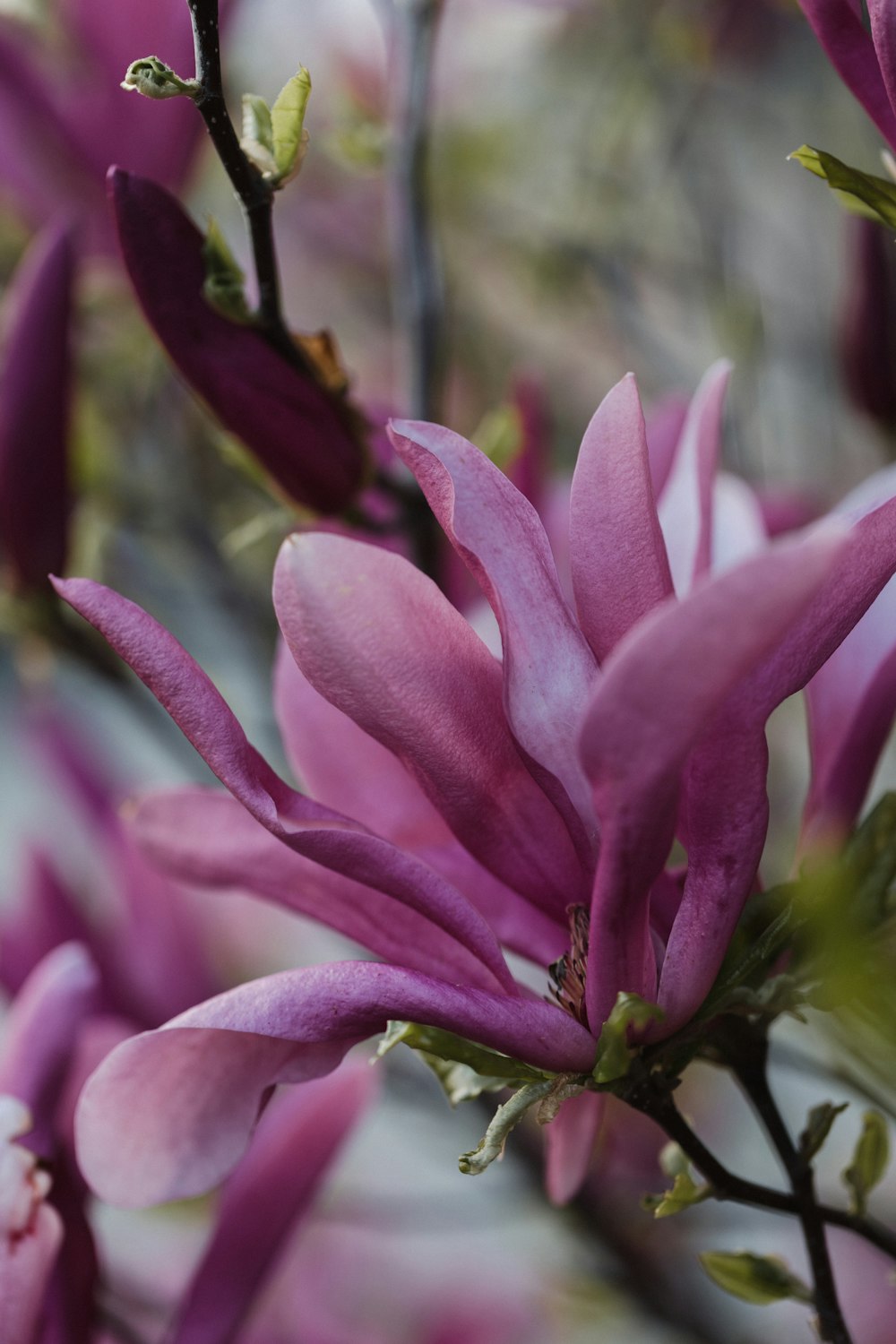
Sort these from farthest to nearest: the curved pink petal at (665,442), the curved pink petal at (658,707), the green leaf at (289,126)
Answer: the curved pink petal at (665,442), the green leaf at (289,126), the curved pink petal at (658,707)

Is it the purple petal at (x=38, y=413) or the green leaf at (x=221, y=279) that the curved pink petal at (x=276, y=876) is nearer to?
the green leaf at (x=221, y=279)

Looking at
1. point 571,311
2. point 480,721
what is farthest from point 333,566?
point 571,311

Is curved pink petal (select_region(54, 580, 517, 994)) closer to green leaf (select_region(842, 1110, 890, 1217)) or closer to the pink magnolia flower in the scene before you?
the pink magnolia flower

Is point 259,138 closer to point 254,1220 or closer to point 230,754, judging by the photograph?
point 230,754

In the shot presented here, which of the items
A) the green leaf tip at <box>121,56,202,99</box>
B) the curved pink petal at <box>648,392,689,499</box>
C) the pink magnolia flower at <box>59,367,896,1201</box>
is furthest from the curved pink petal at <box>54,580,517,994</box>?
the curved pink petal at <box>648,392,689,499</box>

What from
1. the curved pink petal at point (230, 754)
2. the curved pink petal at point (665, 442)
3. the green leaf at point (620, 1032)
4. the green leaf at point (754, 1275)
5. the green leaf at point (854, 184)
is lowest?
the green leaf at point (754, 1275)

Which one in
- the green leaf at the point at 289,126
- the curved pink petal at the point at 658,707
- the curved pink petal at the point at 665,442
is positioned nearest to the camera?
the curved pink petal at the point at 658,707

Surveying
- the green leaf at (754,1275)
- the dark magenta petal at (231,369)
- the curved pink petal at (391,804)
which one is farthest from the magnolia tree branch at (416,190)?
the green leaf at (754,1275)

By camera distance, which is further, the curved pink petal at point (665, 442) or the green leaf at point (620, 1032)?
the curved pink petal at point (665, 442)

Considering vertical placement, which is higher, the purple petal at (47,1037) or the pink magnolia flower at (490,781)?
the pink magnolia flower at (490,781)
